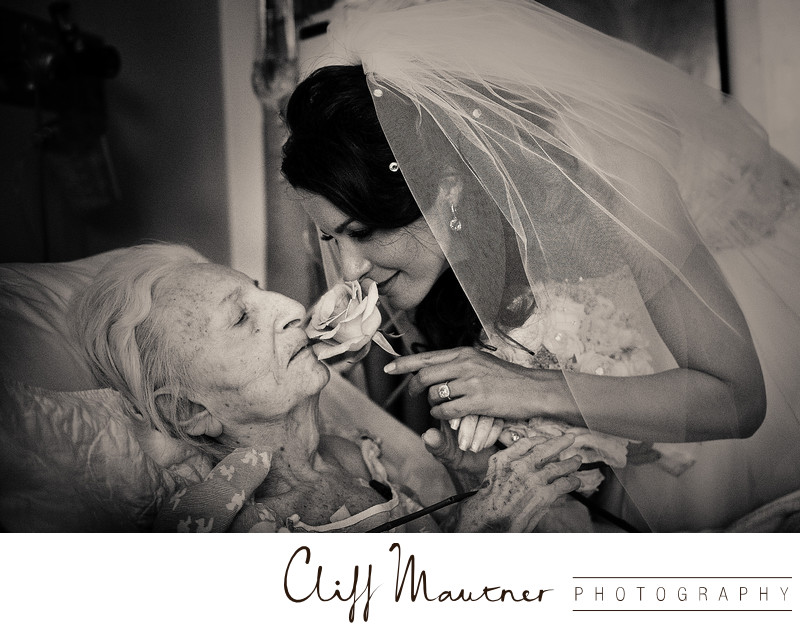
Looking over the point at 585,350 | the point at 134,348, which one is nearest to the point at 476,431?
the point at 585,350

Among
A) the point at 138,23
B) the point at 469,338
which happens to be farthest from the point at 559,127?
the point at 138,23

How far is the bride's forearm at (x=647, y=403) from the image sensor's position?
118cm

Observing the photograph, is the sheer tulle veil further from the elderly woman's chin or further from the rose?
the elderly woman's chin

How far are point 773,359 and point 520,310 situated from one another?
46 centimetres

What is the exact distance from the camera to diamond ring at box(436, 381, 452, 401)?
1.18m

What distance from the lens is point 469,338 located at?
121 cm

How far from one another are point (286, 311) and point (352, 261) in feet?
0.47

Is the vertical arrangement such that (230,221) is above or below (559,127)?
below

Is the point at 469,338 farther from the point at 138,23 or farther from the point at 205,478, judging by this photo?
the point at 138,23

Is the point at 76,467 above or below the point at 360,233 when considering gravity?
below

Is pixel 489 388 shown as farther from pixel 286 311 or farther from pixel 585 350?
pixel 286 311

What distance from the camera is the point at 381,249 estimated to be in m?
1.18
